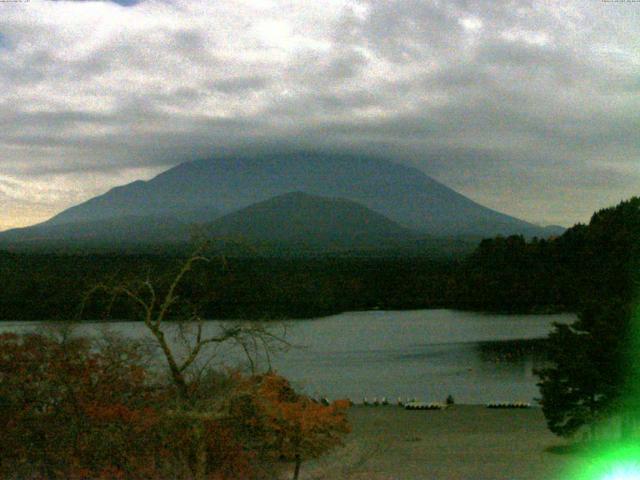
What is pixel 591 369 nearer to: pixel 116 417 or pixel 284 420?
pixel 284 420

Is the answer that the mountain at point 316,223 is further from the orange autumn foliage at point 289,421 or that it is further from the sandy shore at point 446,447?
the orange autumn foliage at point 289,421

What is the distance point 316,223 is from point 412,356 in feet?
414

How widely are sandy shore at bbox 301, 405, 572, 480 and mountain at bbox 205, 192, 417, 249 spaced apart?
336 ft

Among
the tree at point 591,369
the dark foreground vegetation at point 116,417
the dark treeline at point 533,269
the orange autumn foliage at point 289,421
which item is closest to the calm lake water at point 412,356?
the dark treeline at point 533,269

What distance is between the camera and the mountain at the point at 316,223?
137 metres

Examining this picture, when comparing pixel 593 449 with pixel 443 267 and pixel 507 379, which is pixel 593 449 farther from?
pixel 443 267

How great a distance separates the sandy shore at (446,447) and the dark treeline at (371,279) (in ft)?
53.9

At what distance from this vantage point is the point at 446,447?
1623 centimetres

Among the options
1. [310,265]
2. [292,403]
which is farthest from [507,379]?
[310,265]

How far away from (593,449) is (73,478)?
10.8 metres

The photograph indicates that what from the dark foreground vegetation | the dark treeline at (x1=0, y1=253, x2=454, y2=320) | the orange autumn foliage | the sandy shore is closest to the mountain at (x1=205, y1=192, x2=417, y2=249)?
the dark treeline at (x1=0, y1=253, x2=454, y2=320)

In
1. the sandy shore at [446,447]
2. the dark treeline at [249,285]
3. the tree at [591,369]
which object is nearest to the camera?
the sandy shore at [446,447]

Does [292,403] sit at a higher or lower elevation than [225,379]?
lower

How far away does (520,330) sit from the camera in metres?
45.2
